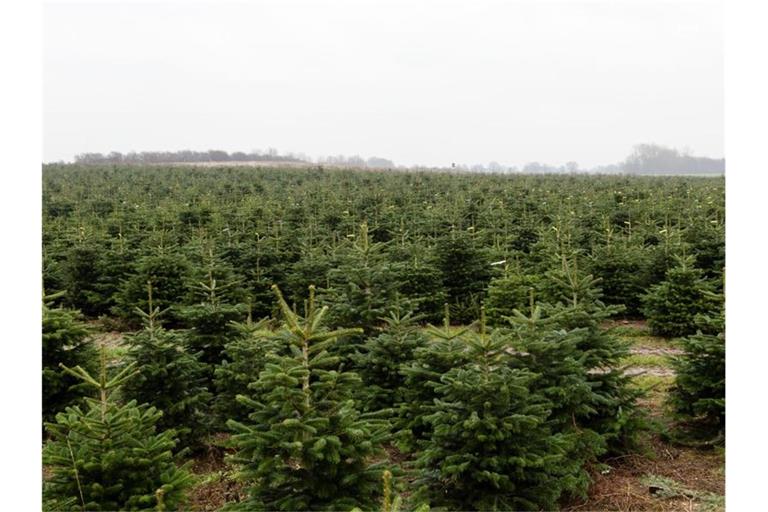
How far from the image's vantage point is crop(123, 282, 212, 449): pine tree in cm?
615

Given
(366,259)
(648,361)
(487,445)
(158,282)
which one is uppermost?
(366,259)

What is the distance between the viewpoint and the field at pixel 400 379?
13.5 ft

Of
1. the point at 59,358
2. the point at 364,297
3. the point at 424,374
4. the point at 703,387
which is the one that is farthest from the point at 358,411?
the point at 703,387

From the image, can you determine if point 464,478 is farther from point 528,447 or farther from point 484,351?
point 484,351

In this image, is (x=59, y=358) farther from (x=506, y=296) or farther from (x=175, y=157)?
(x=175, y=157)

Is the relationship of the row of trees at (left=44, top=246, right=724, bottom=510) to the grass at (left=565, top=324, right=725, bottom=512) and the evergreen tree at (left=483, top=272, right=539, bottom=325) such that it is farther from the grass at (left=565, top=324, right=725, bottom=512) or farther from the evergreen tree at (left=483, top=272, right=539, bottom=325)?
the evergreen tree at (left=483, top=272, right=539, bottom=325)

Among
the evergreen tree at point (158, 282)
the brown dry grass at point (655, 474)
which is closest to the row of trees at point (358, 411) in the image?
the brown dry grass at point (655, 474)

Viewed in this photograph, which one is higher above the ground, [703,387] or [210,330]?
[210,330]

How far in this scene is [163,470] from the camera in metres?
4.31

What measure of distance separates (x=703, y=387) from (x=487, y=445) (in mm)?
3035

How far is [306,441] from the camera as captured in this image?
3.90 metres

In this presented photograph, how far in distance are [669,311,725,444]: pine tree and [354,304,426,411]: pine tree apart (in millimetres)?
2710

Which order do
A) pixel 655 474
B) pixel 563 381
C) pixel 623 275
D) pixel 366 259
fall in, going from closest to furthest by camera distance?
pixel 563 381
pixel 655 474
pixel 366 259
pixel 623 275

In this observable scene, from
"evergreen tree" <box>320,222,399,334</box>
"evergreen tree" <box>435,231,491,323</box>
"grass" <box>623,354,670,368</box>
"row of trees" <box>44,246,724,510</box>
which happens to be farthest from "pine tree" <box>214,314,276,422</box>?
"evergreen tree" <box>435,231,491,323</box>
